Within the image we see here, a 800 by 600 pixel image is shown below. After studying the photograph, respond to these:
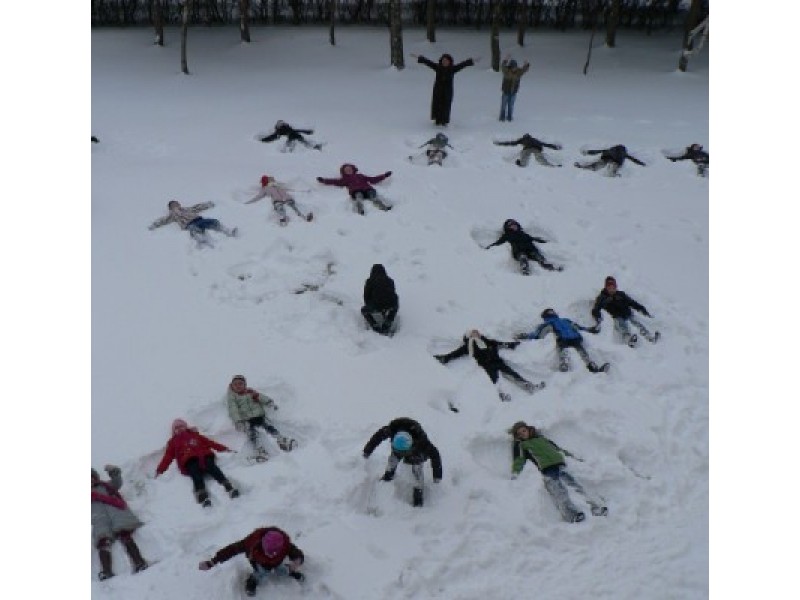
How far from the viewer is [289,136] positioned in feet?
40.7

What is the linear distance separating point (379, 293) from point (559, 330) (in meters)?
2.13

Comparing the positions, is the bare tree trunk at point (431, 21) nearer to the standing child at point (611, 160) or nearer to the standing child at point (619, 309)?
the standing child at point (611, 160)

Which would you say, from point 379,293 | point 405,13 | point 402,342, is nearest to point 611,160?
point 379,293

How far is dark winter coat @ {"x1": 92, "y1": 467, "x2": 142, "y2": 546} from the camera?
548 centimetres

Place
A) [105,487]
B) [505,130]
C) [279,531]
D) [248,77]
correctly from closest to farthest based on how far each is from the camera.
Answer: [279,531] → [105,487] → [505,130] → [248,77]

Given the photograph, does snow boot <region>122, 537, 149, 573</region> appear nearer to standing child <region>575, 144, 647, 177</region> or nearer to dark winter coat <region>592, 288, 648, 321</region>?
dark winter coat <region>592, 288, 648, 321</region>

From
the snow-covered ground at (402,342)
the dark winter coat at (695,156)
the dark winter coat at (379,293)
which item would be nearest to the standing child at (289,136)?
the snow-covered ground at (402,342)

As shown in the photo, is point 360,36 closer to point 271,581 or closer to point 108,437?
point 108,437

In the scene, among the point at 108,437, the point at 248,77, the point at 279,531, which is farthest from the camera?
the point at 248,77

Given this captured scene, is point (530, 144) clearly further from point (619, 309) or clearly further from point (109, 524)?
point (109, 524)

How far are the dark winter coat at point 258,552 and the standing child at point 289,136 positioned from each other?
8.38 meters

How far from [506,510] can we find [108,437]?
3.80m

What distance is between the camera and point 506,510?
19.1ft

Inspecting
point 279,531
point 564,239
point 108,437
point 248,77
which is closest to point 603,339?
point 564,239
